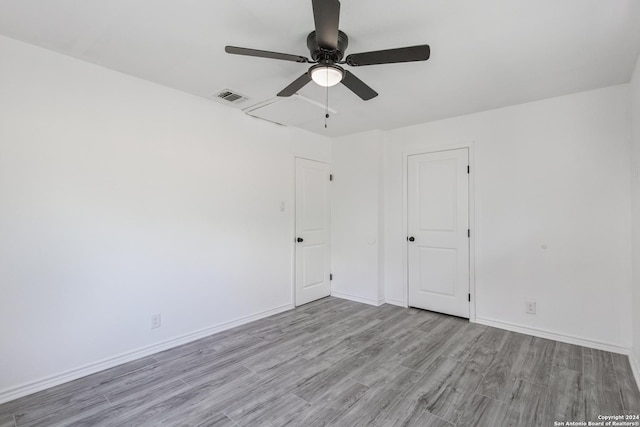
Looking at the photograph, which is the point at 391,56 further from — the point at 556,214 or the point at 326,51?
the point at 556,214

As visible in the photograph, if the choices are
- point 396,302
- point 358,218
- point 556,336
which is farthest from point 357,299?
point 556,336

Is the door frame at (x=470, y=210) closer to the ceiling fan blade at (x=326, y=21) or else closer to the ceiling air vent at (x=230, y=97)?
the ceiling air vent at (x=230, y=97)

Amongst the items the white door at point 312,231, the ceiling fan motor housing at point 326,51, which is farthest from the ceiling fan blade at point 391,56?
the white door at point 312,231

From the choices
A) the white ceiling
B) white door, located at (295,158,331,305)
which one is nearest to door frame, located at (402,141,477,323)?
the white ceiling

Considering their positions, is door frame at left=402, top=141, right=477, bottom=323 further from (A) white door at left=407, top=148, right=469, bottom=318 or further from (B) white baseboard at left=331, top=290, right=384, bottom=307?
(B) white baseboard at left=331, top=290, right=384, bottom=307

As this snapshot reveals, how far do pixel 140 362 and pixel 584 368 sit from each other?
12.6 ft

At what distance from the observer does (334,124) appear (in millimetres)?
4023

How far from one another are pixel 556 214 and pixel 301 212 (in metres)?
2.98

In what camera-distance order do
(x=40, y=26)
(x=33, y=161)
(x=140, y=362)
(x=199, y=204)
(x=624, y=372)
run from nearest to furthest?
1. (x=40, y=26)
2. (x=33, y=161)
3. (x=624, y=372)
4. (x=140, y=362)
5. (x=199, y=204)

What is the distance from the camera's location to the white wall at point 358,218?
14.1 ft

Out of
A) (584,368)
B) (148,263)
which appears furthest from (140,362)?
(584,368)

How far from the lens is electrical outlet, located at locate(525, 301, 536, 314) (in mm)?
3195

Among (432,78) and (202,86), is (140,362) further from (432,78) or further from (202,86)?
(432,78)

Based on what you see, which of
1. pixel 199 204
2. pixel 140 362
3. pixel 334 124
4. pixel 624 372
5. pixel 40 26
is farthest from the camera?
pixel 334 124
